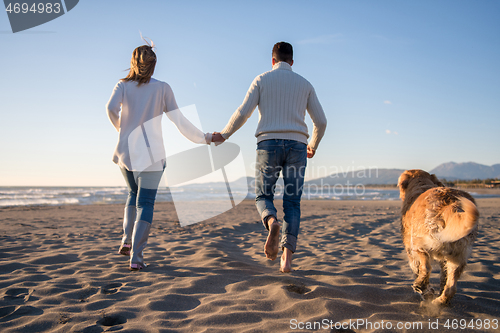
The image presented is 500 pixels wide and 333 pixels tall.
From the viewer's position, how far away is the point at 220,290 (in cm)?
231

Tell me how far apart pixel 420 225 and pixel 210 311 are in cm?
170

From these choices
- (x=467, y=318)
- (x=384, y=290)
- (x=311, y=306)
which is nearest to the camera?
(x=467, y=318)

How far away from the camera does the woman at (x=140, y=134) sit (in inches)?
113

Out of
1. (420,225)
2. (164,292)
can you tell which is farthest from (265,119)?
(164,292)

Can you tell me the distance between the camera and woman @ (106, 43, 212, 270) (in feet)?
9.40

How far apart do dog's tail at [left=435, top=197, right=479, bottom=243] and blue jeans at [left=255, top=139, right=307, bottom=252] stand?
1237 mm

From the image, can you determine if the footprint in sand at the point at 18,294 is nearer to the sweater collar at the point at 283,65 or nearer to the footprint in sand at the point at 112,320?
the footprint in sand at the point at 112,320

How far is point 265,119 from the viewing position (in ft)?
9.47

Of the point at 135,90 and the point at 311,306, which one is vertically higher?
the point at 135,90

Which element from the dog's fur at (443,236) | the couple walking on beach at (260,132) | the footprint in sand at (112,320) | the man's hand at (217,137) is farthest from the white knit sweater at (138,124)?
the dog's fur at (443,236)

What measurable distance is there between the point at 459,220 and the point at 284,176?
4.94ft

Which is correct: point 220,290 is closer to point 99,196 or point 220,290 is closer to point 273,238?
point 273,238

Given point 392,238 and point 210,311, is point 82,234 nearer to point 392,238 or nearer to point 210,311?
point 210,311
